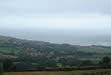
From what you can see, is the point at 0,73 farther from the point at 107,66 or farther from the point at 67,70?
the point at 107,66

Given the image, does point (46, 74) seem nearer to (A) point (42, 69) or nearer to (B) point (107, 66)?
(A) point (42, 69)

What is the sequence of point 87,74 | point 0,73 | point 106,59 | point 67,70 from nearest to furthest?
point 0,73, point 87,74, point 67,70, point 106,59

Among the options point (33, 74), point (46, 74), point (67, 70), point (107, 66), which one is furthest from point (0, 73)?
point (107, 66)

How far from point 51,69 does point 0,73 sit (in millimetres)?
5515

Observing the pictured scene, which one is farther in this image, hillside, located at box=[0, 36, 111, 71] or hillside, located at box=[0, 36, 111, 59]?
hillside, located at box=[0, 36, 111, 59]

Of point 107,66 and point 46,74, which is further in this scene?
point 107,66

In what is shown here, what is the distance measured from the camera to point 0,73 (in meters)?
15.2

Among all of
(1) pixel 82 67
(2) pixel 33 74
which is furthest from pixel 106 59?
(2) pixel 33 74

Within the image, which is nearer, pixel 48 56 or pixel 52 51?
pixel 48 56

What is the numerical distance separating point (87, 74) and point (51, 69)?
4.18 m


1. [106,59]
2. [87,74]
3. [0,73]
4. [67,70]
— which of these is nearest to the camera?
[0,73]

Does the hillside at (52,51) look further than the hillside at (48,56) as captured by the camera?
Yes

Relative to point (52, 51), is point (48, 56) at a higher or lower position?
lower

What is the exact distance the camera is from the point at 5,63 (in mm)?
Answer: 18984
